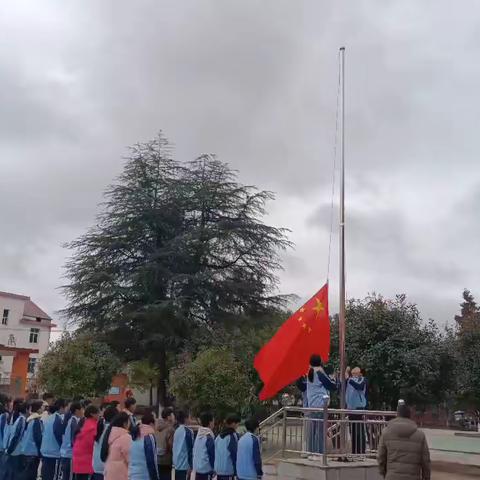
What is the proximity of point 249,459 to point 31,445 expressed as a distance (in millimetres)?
4183

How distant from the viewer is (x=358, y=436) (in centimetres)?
1111

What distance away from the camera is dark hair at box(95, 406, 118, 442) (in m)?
8.59

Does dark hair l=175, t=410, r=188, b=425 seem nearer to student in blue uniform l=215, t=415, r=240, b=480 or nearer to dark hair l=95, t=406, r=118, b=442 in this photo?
student in blue uniform l=215, t=415, r=240, b=480

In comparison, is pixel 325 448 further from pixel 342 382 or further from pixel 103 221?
pixel 103 221

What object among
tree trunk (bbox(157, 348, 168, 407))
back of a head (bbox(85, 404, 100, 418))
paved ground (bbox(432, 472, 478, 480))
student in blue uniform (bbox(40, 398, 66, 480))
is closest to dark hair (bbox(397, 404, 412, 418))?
back of a head (bbox(85, 404, 100, 418))

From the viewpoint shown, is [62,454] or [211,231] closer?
[62,454]

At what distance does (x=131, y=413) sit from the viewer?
8969 mm

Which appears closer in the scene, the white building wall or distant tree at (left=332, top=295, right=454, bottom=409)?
distant tree at (left=332, top=295, right=454, bottom=409)

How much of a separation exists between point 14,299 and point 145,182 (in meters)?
32.3

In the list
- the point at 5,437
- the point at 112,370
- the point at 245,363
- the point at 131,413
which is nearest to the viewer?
the point at 131,413

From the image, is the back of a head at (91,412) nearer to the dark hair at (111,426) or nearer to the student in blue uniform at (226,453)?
the dark hair at (111,426)

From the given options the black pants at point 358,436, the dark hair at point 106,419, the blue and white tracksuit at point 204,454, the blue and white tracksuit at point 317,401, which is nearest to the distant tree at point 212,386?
the black pants at point 358,436

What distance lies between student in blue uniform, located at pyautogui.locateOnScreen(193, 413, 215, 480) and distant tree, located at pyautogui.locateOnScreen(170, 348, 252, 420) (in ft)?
36.9

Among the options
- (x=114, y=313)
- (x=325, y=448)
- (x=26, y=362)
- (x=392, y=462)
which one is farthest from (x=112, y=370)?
(x=26, y=362)
